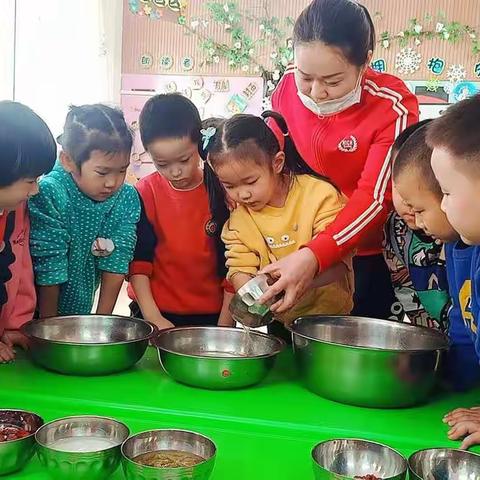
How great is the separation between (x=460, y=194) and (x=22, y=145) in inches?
34.3

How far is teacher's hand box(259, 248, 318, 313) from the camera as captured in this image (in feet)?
4.40

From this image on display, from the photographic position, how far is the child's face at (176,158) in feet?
5.25

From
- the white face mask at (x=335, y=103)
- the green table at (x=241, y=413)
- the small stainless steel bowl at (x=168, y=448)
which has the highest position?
the white face mask at (x=335, y=103)

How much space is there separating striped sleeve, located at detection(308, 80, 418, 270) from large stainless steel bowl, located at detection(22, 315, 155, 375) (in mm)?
423

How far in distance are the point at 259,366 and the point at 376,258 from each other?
66cm

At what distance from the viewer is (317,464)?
0.85 meters

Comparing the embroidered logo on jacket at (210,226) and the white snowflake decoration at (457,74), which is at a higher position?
the white snowflake decoration at (457,74)

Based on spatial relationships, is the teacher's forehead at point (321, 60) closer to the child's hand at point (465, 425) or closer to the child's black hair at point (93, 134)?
the child's black hair at point (93, 134)

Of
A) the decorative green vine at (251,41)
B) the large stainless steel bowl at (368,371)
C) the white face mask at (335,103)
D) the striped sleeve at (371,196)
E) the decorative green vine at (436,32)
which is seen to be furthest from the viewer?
the decorative green vine at (251,41)

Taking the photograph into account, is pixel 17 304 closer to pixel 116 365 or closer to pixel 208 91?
pixel 116 365

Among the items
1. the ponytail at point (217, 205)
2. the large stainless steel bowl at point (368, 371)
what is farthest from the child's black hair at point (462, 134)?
the ponytail at point (217, 205)

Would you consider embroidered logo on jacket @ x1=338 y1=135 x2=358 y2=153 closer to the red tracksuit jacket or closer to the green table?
the red tracksuit jacket

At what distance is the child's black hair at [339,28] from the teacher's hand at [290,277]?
458 mm

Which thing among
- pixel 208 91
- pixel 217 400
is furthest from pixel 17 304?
pixel 208 91
